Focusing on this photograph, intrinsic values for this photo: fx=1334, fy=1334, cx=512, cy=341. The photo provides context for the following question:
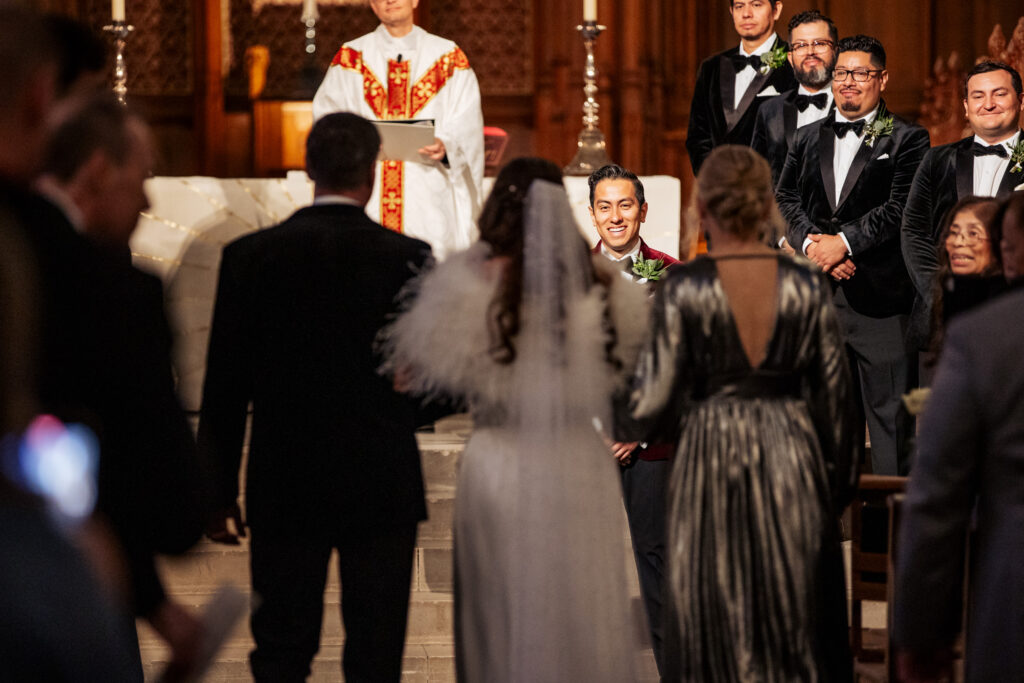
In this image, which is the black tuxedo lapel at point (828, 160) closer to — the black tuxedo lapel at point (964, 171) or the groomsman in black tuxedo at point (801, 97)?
the groomsman in black tuxedo at point (801, 97)

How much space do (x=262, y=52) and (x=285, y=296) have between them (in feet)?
23.2

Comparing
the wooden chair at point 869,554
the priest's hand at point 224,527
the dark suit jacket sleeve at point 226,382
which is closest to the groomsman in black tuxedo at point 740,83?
the wooden chair at point 869,554

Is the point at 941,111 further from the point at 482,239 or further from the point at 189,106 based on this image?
the point at 482,239

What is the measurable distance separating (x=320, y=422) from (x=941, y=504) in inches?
63.8

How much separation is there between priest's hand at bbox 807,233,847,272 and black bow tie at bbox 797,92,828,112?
699 millimetres

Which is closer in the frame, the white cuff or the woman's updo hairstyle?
the woman's updo hairstyle

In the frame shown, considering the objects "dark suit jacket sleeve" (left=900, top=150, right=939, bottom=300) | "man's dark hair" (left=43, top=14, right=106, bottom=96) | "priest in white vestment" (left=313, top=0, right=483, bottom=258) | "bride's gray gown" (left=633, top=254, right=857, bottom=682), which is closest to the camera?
"man's dark hair" (left=43, top=14, right=106, bottom=96)

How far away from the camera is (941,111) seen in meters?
9.09

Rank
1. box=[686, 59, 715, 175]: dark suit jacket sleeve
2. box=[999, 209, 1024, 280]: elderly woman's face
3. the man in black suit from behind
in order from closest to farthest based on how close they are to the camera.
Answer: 1. box=[999, 209, 1024, 280]: elderly woman's face
2. the man in black suit from behind
3. box=[686, 59, 715, 175]: dark suit jacket sleeve

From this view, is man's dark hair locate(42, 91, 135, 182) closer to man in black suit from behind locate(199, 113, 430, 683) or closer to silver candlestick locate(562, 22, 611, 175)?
man in black suit from behind locate(199, 113, 430, 683)

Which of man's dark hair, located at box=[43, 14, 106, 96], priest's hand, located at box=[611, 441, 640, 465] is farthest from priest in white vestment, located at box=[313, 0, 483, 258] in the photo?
man's dark hair, located at box=[43, 14, 106, 96]

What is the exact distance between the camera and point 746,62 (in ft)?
20.2

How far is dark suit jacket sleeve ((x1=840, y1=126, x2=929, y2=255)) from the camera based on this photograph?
5.26m

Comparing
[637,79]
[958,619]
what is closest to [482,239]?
[958,619]
